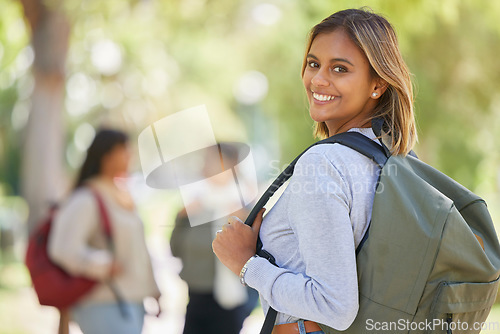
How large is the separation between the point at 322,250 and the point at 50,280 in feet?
6.79

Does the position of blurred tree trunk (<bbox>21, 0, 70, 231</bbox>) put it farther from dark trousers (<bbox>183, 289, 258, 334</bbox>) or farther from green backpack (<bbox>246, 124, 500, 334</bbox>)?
green backpack (<bbox>246, 124, 500, 334</bbox>)

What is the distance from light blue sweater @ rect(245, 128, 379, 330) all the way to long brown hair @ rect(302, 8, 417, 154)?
176 mm

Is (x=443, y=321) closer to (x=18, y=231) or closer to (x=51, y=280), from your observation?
(x=51, y=280)

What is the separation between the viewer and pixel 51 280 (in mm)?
2822

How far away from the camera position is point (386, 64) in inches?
54.1

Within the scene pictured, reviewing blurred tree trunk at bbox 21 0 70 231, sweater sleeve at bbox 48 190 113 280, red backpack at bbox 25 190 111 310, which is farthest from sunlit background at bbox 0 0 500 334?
red backpack at bbox 25 190 111 310

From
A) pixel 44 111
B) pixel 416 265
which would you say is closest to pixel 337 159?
pixel 416 265

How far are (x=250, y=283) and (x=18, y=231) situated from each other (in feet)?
52.5

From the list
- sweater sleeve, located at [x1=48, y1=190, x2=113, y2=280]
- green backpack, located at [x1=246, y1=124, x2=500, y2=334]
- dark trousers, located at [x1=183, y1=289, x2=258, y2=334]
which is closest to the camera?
green backpack, located at [x1=246, y1=124, x2=500, y2=334]

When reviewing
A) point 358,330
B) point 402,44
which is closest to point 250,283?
point 358,330

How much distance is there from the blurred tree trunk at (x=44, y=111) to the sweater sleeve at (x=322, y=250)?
7.36m

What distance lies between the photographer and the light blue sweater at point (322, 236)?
118 cm

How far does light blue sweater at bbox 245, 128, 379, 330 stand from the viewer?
3.86 ft

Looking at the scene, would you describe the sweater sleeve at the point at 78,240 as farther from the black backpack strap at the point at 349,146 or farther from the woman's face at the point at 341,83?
the woman's face at the point at 341,83
